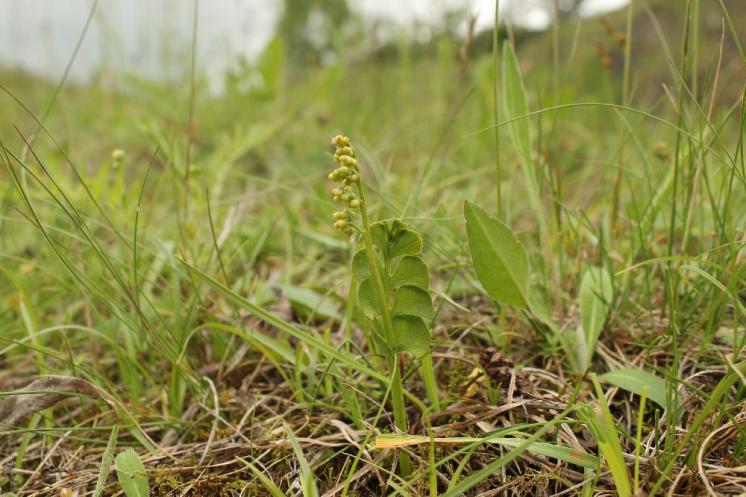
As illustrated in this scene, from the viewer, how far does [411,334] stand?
32.5 inches

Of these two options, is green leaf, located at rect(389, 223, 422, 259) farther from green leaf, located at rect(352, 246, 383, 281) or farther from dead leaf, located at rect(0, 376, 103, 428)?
dead leaf, located at rect(0, 376, 103, 428)

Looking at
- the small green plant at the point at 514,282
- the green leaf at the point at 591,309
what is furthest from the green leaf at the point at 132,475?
the green leaf at the point at 591,309

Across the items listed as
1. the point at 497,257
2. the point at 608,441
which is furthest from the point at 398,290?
the point at 608,441

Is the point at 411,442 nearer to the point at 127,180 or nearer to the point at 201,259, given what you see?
the point at 201,259

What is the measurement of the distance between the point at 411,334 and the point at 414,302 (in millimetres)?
47

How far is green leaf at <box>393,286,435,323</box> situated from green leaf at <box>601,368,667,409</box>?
1.10 ft

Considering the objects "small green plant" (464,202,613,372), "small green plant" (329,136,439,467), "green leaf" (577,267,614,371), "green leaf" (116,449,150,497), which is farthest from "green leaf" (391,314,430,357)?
"green leaf" (116,449,150,497)

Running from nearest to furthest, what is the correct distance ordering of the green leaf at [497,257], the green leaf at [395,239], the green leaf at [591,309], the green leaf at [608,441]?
1. the green leaf at [608,441]
2. the green leaf at [395,239]
3. the green leaf at [497,257]
4. the green leaf at [591,309]

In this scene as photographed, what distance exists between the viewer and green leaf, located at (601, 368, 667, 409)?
2.92 feet

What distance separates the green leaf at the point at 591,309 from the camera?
981mm

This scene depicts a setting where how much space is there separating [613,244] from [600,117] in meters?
2.53

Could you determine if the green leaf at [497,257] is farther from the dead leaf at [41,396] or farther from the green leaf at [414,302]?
the dead leaf at [41,396]

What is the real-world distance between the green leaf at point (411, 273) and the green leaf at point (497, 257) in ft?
0.38

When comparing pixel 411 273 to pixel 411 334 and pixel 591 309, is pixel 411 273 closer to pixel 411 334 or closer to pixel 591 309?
pixel 411 334
